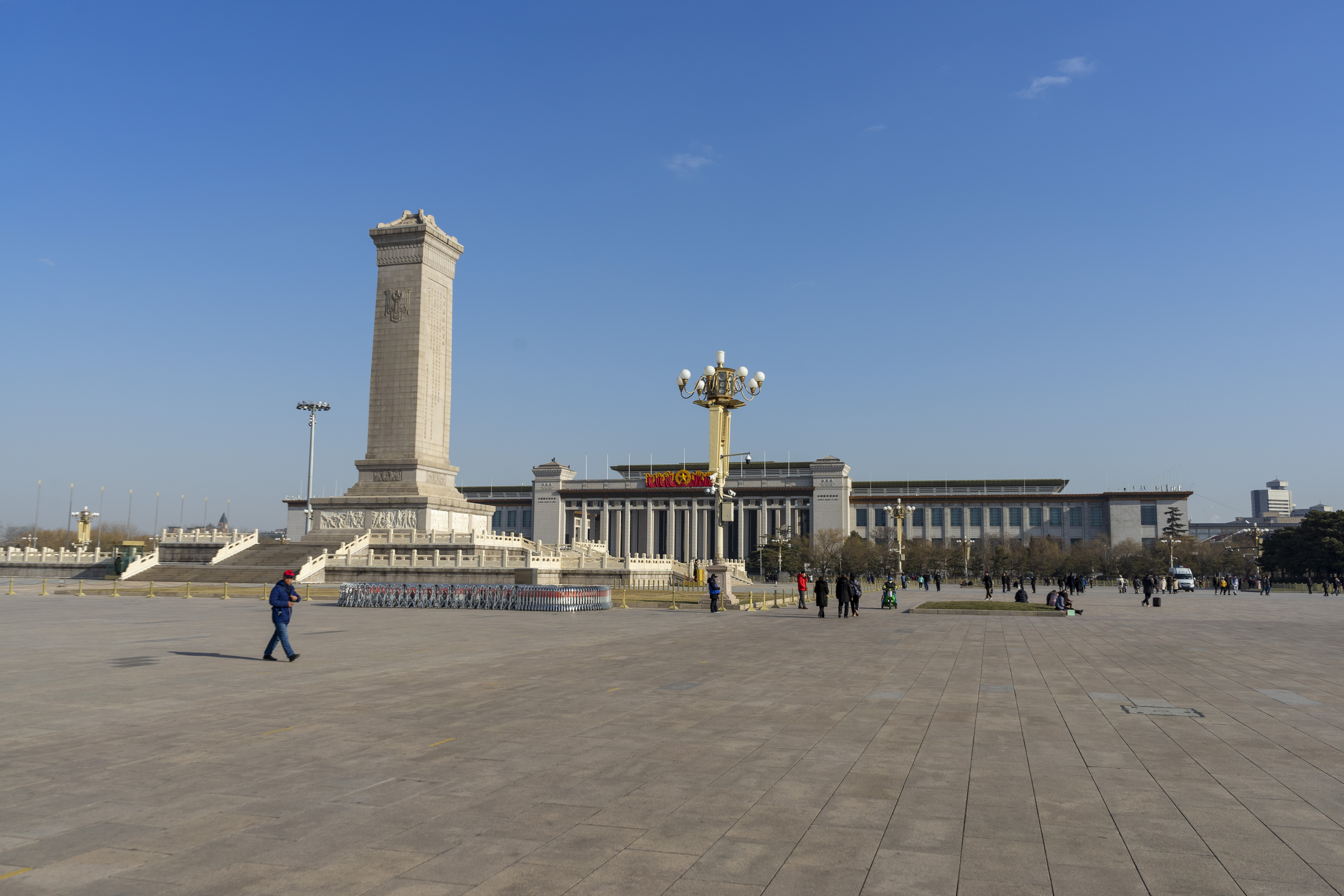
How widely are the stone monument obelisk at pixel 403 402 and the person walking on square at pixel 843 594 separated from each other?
35838mm

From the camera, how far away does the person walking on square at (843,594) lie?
31828 mm

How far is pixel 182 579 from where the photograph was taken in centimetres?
5097

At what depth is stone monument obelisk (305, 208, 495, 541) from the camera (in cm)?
6084

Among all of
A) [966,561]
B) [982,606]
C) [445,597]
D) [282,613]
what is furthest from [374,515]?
[966,561]

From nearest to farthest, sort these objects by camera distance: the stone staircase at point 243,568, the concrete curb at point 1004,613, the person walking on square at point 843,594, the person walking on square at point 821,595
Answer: the person walking on square at point 843,594 < the person walking on square at point 821,595 < the concrete curb at point 1004,613 < the stone staircase at point 243,568

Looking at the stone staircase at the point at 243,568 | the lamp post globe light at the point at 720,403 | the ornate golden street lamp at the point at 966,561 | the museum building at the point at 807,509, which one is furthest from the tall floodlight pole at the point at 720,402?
the museum building at the point at 807,509

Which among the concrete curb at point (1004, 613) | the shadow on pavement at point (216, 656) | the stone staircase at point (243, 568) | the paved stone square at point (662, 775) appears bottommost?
the concrete curb at point (1004, 613)

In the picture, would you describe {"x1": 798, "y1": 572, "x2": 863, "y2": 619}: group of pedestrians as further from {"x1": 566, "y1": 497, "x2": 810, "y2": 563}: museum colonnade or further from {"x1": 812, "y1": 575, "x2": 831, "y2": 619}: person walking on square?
{"x1": 566, "y1": 497, "x2": 810, "y2": 563}: museum colonnade

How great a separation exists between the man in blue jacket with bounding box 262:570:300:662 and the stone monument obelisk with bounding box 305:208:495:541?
44142 millimetres

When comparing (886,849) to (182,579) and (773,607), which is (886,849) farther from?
(182,579)

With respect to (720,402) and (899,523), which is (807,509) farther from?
(720,402)

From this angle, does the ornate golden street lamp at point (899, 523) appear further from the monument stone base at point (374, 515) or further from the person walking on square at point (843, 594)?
the person walking on square at point (843, 594)

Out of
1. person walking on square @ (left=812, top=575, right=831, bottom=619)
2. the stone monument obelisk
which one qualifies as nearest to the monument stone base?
the stone monument obelisk

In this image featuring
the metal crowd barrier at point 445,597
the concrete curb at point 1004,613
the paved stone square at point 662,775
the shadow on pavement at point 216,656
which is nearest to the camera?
the paved stone square at point 662,775
